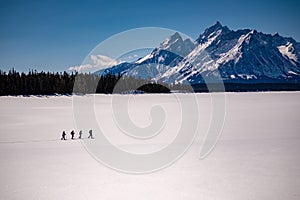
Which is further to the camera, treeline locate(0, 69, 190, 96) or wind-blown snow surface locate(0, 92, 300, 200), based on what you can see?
treeline locate(0, 69, 190, 96)

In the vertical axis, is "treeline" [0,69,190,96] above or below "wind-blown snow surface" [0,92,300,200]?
above

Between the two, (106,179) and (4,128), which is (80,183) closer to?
(106,179)

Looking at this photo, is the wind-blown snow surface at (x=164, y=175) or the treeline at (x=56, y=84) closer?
the wind-blown snow surface at (x=164, y=175)

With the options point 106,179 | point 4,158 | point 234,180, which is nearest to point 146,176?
point 106,179

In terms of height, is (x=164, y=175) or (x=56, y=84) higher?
(x=56, y=84)

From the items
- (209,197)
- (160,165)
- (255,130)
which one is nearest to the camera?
(209,197)

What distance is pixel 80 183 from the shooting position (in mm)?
8031

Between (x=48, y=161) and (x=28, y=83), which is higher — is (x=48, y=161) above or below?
below

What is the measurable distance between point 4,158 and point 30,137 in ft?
15.6

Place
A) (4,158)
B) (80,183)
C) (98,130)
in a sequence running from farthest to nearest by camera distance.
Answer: (98,130), (4,158), (80,183)

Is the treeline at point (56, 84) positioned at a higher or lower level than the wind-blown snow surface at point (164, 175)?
higher

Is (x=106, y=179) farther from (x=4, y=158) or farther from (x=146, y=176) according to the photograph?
(x=4, y=158)

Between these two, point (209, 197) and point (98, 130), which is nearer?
point (209, 197)

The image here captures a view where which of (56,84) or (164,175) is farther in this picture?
(56,84)
